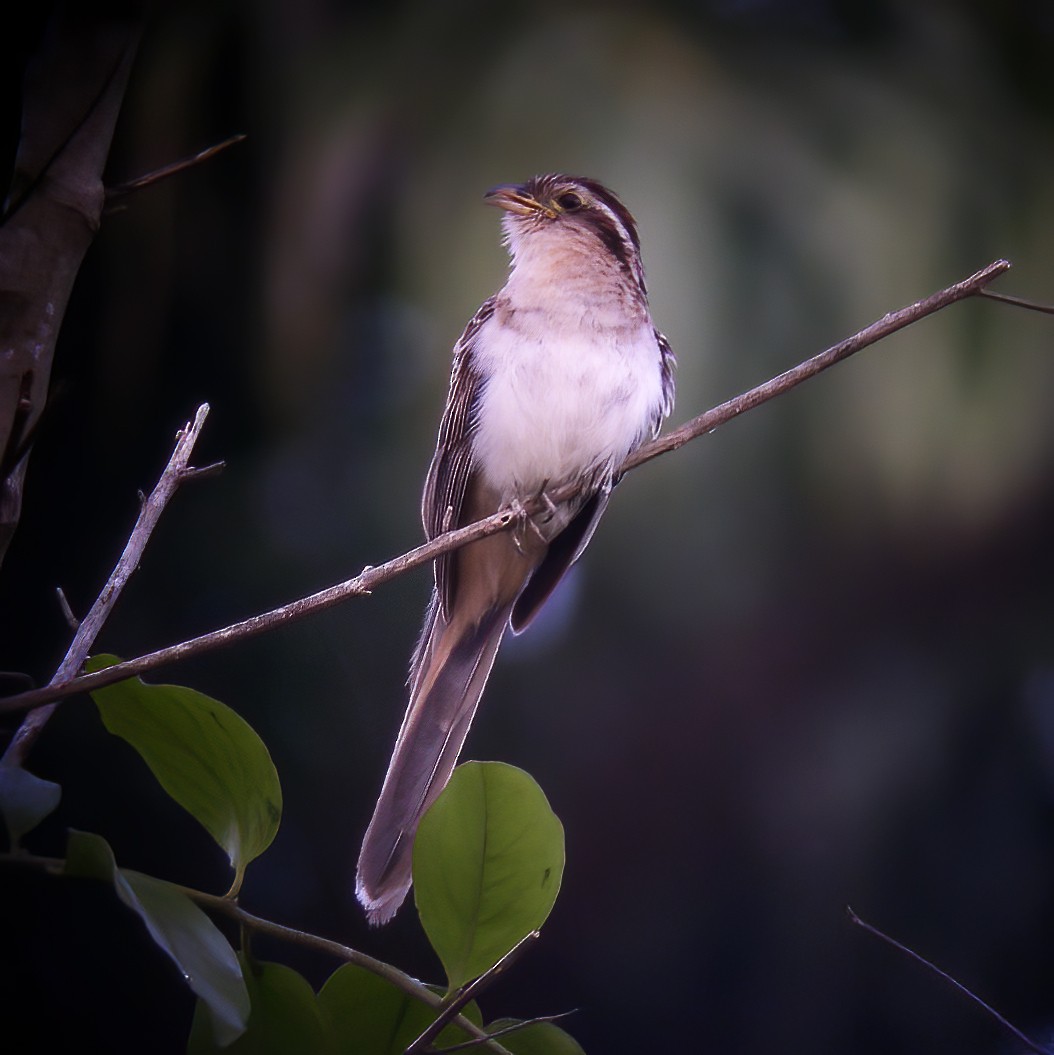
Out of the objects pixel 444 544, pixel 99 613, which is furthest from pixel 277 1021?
pixel 444 544

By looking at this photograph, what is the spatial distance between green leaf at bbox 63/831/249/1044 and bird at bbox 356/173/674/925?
2.01 ft

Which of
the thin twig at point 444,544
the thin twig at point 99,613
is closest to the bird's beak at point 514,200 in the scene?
the thin twig at point 444,544

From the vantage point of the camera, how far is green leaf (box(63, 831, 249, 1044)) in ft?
2.09

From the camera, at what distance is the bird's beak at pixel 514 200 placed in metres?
1.53

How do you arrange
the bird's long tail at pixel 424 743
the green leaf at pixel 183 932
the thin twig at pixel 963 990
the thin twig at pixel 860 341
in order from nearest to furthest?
the green leaf at pixel 183 932, the thin twig at pixel 963 990, the thin twig at pixel 860 341, the bird's long tail at pixel 424 743

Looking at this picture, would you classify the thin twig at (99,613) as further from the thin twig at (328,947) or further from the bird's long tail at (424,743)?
the bird's long tail at (424,743)

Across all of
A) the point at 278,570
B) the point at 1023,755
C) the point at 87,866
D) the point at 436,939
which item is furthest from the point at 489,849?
the point at 1023,755

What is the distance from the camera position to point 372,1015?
0.82m

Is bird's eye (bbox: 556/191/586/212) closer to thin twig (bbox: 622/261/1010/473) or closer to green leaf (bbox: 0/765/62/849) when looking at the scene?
thin twig (bbox: 622/261/1010/473)

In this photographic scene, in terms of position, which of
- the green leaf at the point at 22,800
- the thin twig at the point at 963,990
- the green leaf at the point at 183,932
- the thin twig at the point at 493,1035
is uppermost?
the green leaf at the point at 22,800

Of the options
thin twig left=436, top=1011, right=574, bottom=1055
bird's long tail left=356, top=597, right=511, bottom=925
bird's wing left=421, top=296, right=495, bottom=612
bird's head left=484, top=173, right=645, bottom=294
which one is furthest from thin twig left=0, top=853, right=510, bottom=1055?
bird's head left=484, top=173, right=645, bottom=294

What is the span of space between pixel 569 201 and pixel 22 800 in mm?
1105

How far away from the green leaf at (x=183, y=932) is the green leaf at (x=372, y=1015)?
0.12 metres

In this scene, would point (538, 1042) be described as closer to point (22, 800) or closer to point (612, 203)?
point (22, 800)
